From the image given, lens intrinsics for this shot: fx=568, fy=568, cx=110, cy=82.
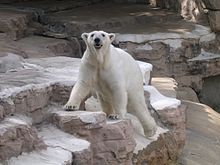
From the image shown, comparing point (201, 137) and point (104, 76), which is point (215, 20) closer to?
point (201, 137)

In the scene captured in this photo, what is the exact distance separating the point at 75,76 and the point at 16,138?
163 cm

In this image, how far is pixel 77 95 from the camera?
4.98 m

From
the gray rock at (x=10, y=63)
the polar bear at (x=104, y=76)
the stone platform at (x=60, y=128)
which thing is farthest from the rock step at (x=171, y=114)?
the gray rock at (x=10, y=63)

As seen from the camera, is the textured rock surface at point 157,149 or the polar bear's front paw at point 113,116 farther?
the textured rock surface at point 157,149

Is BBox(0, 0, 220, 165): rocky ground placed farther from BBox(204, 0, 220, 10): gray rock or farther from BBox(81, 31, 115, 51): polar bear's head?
BBox(81, 31, 115, 51): polar bear's head

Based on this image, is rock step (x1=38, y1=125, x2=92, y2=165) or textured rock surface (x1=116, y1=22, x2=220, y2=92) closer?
rock step (x1=38, y1=125, x2=92, y2=165)

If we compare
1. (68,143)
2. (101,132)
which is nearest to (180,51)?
(101,132)

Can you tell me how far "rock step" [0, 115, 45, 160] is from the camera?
4.17 m

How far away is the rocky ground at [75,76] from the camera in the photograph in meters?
4.57

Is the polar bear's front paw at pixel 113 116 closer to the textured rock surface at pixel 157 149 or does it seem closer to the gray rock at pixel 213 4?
the textured rock surface at pixel 157 149

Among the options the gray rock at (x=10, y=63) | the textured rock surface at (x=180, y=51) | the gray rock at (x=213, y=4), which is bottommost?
the textured rock surface at (x=180, y=51)

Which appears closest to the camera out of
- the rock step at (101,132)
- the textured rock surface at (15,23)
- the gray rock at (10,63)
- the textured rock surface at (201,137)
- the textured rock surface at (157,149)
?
the rock step at (101,132)

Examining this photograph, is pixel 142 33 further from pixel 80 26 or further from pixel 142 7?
pixel 142 7

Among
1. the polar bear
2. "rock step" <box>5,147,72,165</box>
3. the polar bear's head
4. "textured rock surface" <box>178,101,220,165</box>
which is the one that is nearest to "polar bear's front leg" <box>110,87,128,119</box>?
the polar bear
